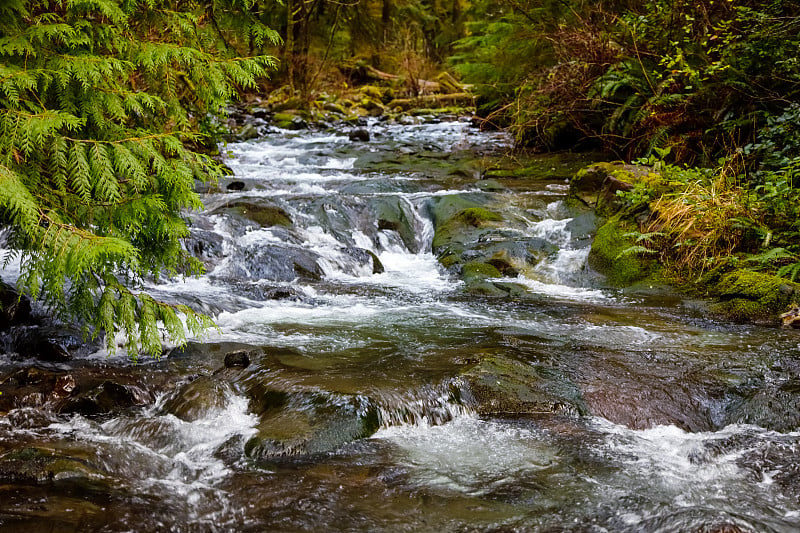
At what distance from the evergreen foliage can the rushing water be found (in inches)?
34.0

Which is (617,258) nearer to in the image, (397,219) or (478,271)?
(478,271)

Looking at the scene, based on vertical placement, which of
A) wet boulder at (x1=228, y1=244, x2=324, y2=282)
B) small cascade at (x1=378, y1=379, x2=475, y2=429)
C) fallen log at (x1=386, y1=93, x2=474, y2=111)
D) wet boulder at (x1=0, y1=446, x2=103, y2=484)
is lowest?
wet boulder at (x1=228, y1=244, x2=324, y2=282)

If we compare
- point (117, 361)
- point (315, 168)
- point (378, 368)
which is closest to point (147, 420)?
point (117, 361)

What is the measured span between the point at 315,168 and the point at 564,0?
7294 millimetres

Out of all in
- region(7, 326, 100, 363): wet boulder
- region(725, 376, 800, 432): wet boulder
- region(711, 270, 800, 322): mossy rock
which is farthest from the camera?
region(711, 270, 800, 322): mossy rock

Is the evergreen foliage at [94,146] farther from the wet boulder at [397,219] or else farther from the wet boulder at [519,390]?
the wet boulder at [397,219]

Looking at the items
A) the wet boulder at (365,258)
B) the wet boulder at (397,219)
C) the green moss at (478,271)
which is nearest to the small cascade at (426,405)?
the green moss at (478,271)

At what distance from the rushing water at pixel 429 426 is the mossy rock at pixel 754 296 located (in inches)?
13.1

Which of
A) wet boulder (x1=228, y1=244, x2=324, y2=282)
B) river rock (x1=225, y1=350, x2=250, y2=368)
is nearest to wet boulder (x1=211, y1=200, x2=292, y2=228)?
wet boulder (x1=228, y1=244, x2=324, y2=282)

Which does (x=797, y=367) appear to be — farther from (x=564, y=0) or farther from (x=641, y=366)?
(x=564, y=0)

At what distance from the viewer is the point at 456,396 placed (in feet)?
15.9

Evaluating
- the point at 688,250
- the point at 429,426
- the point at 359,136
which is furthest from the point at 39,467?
the point at 359,136

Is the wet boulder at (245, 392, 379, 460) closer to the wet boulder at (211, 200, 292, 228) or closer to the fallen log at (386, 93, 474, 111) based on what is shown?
the wet boulder at (211, 200, 292, 228)

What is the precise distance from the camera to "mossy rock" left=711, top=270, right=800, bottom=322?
6809 millimetres
